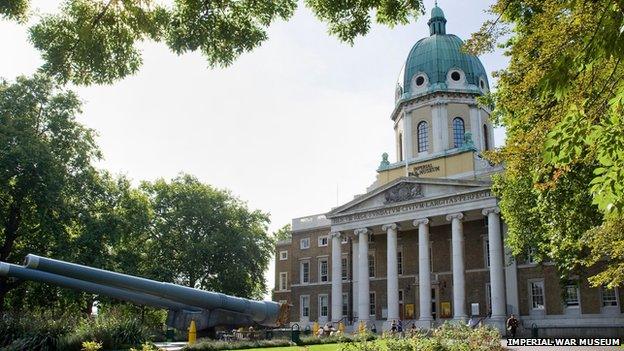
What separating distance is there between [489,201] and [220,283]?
2322 centimetres

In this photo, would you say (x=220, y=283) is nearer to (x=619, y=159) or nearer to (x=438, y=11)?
(x=438, y=11)

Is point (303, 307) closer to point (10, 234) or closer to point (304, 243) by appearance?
point (304, 243)

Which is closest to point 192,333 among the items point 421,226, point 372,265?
point 421,226

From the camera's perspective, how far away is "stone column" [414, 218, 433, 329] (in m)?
38.5

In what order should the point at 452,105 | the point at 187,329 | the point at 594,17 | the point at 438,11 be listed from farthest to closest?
the point at 438,11 → the point at 452,105 → the point at 187,329 → the point at 594,17

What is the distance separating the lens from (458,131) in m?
45.7

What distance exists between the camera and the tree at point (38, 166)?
28.5 m

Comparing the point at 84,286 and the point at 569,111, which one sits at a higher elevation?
the point at 569,111

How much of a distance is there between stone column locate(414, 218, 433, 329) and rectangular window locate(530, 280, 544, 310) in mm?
6683

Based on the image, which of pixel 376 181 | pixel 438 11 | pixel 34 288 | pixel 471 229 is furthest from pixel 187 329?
pixel 438 11

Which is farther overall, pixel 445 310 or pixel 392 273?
pixel 392 273

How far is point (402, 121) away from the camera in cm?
A: 4872

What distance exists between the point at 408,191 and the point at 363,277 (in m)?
7.46

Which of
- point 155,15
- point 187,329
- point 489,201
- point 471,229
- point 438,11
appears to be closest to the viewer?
point 155,15
